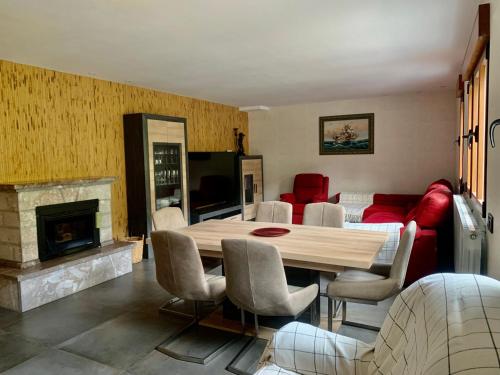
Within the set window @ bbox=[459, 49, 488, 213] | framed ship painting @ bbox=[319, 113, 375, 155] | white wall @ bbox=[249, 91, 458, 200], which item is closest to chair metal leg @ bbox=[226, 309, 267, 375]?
window @ bbox=[459, 49, 488, 213]

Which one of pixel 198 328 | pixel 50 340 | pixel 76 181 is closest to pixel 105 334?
pixel 50 340

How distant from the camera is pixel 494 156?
6.79 feet

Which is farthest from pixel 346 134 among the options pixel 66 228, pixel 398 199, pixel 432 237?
pixel 66 228

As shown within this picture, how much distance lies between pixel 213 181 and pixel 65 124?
278 centimetres

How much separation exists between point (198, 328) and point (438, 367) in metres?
2.36

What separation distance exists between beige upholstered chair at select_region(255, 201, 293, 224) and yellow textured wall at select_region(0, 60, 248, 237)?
209cm

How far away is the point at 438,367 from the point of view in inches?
34.6

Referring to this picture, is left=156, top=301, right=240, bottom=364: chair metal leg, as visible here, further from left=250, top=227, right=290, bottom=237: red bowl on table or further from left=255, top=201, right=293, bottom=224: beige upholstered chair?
left=255, top=201, right=293, bottom=224: beige upholstered chair

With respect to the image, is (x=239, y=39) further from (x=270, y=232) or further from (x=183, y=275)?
(x=183, y=275)

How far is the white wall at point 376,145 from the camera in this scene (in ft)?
21.6

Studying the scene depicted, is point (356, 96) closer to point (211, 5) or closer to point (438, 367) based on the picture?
point (211, 5)

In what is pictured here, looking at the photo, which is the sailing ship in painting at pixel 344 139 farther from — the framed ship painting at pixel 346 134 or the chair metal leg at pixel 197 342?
the chair metal leg at pixel 197 342

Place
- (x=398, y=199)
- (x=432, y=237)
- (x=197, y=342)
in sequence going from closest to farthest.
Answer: (x=197, y=342) < (x=432, y=237) < (x=398, y=199)

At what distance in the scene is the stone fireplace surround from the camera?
343 centimetres
